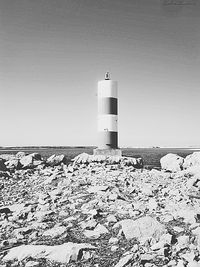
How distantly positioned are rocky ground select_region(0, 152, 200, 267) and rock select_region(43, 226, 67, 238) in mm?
20

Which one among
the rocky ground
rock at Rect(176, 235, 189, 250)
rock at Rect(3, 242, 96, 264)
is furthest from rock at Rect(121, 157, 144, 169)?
rock at Rect(3, 242, 96, 264)

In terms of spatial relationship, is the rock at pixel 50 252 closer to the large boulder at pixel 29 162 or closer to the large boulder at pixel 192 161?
the large boulder at pixel 29 162

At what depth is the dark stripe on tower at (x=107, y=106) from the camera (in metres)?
13.7

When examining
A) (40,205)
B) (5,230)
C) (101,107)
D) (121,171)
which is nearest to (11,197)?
(40,205)

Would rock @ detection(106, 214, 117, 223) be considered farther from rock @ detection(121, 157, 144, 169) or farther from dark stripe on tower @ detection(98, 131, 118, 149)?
dark stripe on tower @ detection(98, 131, 118, 149)

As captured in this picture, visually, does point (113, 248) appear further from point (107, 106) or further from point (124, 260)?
point (107, 106)

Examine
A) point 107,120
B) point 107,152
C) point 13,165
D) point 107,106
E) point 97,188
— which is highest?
point 107,106

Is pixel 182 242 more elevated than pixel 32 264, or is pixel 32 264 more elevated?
pixel 182 242

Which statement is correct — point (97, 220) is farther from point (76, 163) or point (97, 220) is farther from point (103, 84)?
point (103, 84)

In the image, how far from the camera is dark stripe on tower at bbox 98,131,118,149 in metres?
13.8

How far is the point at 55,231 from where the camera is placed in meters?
5.95

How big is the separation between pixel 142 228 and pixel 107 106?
860 centimetres

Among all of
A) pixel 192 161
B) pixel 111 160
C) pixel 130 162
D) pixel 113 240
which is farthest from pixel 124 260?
pixel 192 161

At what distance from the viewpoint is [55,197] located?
313 inches
